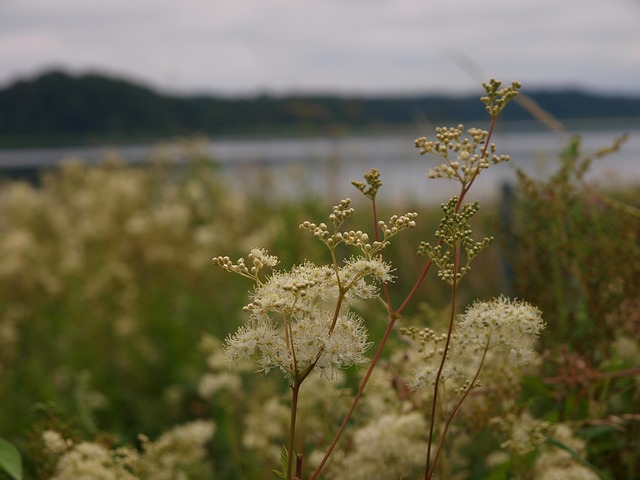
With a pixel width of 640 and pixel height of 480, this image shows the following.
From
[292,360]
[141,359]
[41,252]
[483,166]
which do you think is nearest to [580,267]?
[483,166]

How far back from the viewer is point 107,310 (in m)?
5.14

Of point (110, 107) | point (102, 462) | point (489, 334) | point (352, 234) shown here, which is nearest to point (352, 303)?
point (352, 234)

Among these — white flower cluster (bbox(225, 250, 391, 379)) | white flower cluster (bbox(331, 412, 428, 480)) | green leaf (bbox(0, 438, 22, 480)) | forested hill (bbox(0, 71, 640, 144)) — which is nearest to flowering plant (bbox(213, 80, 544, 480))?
white flower cluster (bbox(225, 250, 391, 379))

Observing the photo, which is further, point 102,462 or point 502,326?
point 102,462

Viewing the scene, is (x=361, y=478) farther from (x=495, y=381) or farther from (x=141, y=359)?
(x=141, y=359)

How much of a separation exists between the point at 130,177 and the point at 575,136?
4533mm

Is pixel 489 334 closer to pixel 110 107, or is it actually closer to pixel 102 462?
pixel 102 462

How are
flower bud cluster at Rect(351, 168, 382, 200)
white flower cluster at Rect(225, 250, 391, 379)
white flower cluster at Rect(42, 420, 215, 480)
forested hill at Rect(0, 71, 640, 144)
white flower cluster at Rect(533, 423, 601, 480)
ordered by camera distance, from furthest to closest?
forested hill at Rect(0, 71, 640, 144) → white flower cluster at Rect(533, 423, 601, 480) → white flower cluster at Rect(42, 420, 215, 480) → flower bud cluster at Rect(351, 168, 382, 200) → white flower cluster at Rect(225, 250, 391, 379)

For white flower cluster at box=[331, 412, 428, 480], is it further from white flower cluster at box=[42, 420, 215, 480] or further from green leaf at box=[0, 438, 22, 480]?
green leaf at box=[0, 438, 22, 480]

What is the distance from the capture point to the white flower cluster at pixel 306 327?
3.86ft

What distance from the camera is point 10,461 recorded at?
1749mm

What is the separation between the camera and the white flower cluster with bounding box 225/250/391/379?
3.86 ft

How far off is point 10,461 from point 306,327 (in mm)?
1004

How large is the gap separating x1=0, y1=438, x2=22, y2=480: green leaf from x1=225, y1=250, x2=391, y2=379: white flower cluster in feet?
2.68
